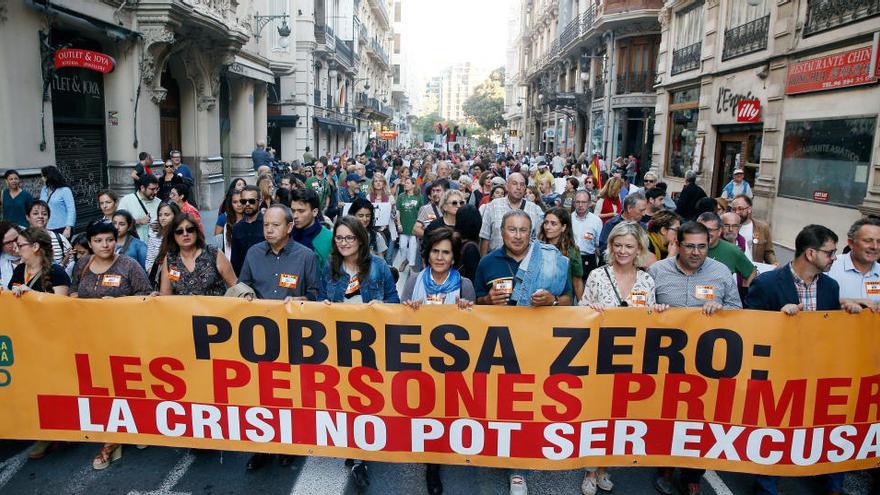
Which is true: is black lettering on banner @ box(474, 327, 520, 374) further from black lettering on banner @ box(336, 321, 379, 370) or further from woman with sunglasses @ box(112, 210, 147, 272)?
woman with sunglasses @ box(112, 210, 147, 272)

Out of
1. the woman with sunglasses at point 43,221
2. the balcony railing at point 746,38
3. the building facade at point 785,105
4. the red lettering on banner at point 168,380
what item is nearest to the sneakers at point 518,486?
the red lettering on banner at point 168,380

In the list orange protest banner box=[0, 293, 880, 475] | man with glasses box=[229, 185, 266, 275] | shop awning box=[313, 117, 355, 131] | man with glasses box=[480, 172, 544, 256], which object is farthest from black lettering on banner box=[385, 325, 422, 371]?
shop awning box=[313, 117, 355, 131]

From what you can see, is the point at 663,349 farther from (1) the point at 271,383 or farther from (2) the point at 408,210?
(2) the point at 408,210

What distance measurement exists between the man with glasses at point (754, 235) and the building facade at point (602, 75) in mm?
22064

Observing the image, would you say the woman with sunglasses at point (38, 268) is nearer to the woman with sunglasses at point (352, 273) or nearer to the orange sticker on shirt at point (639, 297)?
the woman with sunglasses at point (352, 273)

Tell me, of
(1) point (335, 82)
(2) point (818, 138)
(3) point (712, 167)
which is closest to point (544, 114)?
(1) point (335, 82)

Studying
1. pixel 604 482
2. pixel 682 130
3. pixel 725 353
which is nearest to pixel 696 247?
pixel 725 353

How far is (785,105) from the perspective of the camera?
49.0 feet

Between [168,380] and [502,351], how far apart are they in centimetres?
223

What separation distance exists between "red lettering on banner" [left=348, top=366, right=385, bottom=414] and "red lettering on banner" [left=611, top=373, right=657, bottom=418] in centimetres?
151

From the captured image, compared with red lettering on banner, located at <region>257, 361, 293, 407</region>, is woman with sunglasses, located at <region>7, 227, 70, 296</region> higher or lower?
higher

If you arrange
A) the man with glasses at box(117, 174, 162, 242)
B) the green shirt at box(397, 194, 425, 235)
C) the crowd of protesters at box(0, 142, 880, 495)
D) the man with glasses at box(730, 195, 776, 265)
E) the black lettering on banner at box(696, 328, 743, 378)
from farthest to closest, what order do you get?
the green shirt at box(397, 194, 425, 235)
the man with glasses at box(117, 174, 162, 242)
the man with glasses at box(730, 195, 776, 265)
the crowd of protesters at box(0, 142, 880, 495)
the black lettering on banner at box(696, 328, 743, 378)

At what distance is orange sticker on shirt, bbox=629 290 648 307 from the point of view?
14.3 ft

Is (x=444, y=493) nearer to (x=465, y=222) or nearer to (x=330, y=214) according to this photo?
(x=465, y=222)
